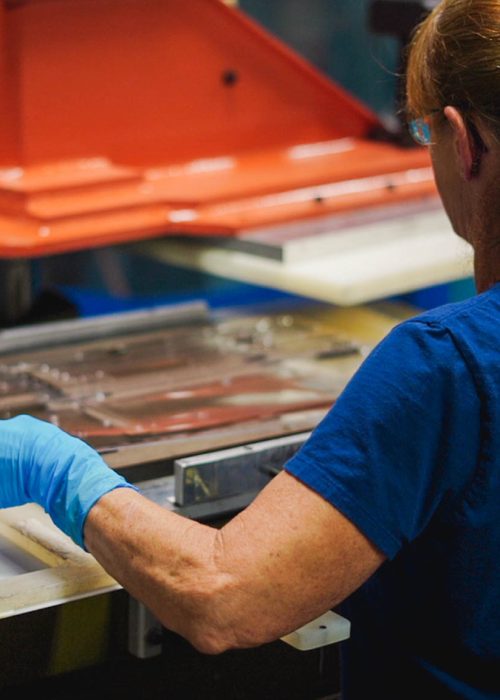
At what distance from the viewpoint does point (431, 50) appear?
1233mm

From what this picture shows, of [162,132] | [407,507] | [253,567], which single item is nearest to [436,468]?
[407,507]

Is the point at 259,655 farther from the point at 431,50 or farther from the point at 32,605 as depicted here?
the point at 431,50

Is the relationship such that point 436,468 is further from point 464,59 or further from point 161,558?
point 464,59

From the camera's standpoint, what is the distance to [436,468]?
1.13 meters

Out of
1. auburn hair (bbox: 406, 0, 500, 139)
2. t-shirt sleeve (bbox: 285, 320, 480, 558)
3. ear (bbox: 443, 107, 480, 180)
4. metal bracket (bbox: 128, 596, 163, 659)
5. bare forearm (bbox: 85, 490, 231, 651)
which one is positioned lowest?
metal bracket (bbox: 128, 596, 163, 659)

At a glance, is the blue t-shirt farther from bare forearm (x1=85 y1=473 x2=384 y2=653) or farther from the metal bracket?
the metal bracket

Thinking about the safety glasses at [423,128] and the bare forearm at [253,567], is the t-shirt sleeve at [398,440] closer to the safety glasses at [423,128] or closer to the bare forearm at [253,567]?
the bare forearm at [253,567]

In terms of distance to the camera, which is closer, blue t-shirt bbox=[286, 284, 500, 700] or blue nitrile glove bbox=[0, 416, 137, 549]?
blue t-shirt bbox=[286, 284, 500, 700]

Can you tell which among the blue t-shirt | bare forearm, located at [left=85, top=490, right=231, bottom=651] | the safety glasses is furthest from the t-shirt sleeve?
the safety glasses

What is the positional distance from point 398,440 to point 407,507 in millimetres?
63

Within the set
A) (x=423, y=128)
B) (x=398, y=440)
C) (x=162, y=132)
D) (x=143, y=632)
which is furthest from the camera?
(x=162, y=132)

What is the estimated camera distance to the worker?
3.65 feet

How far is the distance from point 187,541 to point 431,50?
533 millimetres

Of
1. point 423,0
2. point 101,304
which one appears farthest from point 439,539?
point 101,304
